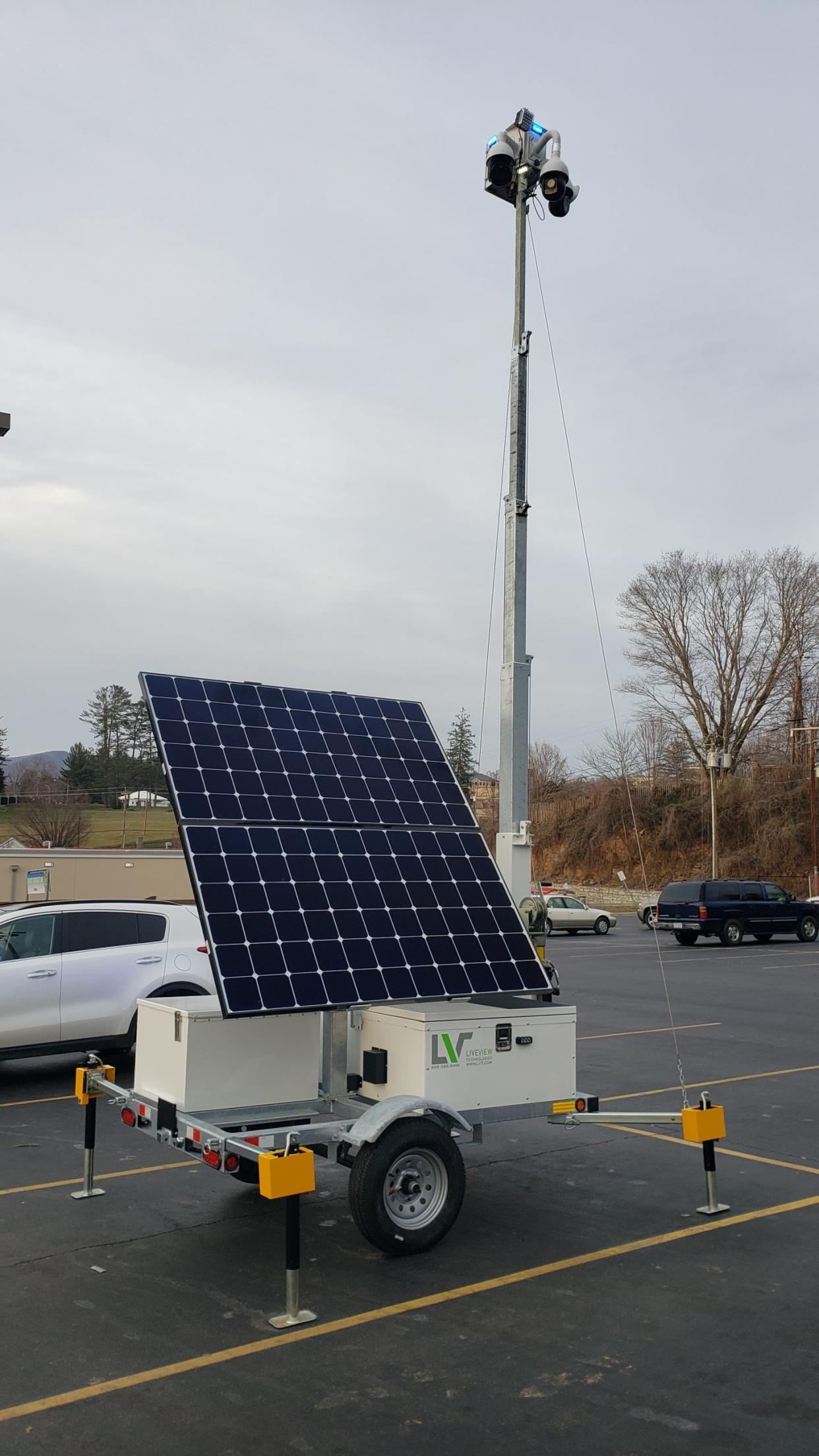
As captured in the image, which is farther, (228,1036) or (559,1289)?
(228,1036)

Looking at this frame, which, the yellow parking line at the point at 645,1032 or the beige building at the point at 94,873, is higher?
the beige building at the point at 94,873

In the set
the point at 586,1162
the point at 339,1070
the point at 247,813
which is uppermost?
the point at 247,813

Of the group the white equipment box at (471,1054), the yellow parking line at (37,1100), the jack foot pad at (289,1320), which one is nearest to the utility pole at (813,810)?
the yellow parking line at (37,1100)

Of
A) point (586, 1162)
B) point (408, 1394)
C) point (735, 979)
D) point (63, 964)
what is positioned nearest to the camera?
point (408, 1394)

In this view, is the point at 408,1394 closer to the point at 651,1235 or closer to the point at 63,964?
the point at 651,1235

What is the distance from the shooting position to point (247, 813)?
7.42m

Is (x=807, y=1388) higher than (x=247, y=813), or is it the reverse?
(x=247, y=813)

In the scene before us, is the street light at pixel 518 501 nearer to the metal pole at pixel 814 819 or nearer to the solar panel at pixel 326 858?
the solar panel at pixel 326 858

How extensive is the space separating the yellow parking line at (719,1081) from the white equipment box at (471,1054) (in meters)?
4.09

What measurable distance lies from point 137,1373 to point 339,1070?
2450mm

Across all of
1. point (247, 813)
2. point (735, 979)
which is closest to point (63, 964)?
point (247, 813)

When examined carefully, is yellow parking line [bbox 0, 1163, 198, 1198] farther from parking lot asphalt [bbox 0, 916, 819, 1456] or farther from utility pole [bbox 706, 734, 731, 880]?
utility pole [bbox 706, 734, 731, 880]

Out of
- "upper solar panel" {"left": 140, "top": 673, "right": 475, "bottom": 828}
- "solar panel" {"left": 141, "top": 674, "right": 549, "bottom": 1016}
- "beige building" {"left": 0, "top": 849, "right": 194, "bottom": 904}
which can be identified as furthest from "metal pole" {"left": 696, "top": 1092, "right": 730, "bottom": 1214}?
"beige building" {"left": 0, "top": 849, "right": 194, "bottom": 904}

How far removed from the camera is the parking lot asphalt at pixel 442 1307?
15.1 ft
